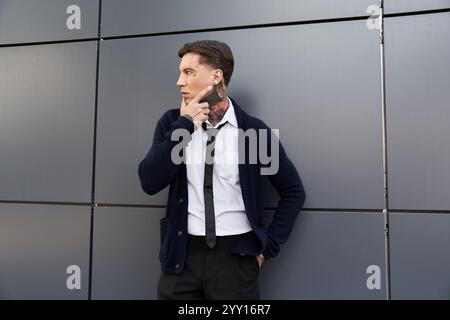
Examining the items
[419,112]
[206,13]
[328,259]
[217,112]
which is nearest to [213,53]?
[217,112]

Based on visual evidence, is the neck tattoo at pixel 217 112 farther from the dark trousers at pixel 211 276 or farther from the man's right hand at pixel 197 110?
the dark trousers at pixel 211 276

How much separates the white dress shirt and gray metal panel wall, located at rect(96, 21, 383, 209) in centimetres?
47

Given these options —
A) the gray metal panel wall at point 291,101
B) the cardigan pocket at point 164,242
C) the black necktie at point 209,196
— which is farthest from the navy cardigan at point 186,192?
the gray metal panel wall at point 291,101

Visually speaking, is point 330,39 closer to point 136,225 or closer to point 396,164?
point 396,164

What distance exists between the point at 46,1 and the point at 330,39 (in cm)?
216

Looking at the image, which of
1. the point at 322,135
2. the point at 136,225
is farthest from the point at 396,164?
the point at 136,225

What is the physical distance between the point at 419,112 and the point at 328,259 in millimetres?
1076

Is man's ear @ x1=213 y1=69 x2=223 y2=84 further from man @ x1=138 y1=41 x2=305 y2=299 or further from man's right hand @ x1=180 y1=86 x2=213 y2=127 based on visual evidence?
man's right hand @ x1=180 y1=86 x2=213 y2=127

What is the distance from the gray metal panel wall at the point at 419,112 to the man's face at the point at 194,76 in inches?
45.4

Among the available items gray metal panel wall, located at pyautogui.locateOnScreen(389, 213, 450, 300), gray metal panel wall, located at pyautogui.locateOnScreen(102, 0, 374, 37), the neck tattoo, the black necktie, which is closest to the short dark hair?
the neck tattoo

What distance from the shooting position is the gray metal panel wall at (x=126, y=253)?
99.5 inches

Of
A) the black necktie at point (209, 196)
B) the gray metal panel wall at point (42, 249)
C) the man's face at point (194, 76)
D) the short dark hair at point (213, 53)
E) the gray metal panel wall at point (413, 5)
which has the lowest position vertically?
the gray metal panel wall at point (42, 249)

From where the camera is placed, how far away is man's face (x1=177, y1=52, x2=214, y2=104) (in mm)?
2002

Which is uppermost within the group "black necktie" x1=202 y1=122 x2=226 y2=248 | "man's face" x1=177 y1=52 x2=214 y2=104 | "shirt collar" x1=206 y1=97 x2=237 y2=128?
"man's face" x1=177 y1=52 x2=214 y2=104
